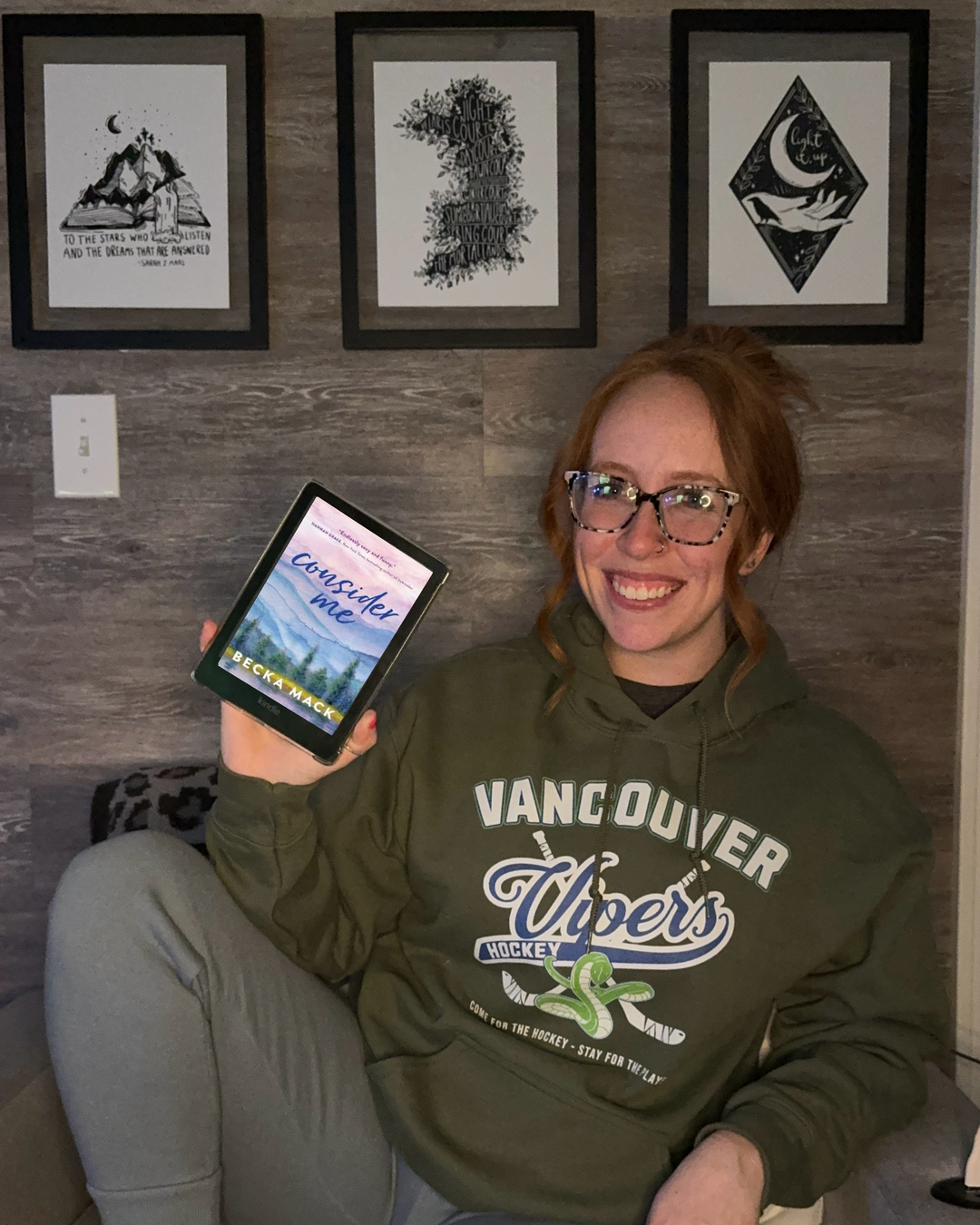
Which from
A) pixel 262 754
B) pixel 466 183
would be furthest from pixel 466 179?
pixel 262 754

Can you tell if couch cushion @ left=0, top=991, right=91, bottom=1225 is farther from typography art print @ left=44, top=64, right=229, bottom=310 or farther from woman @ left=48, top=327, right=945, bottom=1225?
A: typography art print @ left=44, top=64, right=229, bottom=310

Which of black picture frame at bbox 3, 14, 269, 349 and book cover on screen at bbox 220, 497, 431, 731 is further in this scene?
black picture frame at bbox 3, 14, 269, 349

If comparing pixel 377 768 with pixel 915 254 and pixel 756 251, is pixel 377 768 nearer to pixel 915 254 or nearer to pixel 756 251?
pixel 756 251

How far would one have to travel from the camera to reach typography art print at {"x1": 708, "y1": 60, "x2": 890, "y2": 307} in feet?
4.48

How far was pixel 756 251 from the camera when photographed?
1.38 metres

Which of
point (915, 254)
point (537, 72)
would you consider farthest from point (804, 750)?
point (537, 72)

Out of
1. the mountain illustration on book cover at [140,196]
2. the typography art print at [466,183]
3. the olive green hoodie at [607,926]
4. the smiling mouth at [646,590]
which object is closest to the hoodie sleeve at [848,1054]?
the olive green hoodie at [607,926]

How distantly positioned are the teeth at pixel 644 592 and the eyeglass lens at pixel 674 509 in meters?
0.06

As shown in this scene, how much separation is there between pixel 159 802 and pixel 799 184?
116 cm

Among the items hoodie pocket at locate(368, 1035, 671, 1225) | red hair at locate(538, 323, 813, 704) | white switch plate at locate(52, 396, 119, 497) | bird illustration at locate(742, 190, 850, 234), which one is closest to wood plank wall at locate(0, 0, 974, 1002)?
white switch plate at locate(52, 396, 119, 497)

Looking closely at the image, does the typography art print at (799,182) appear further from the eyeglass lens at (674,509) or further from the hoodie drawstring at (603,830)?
the hoodie drawstring at (603,830)

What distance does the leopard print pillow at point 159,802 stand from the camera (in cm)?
133

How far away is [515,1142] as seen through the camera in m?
1.02

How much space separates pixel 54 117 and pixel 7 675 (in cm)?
74
